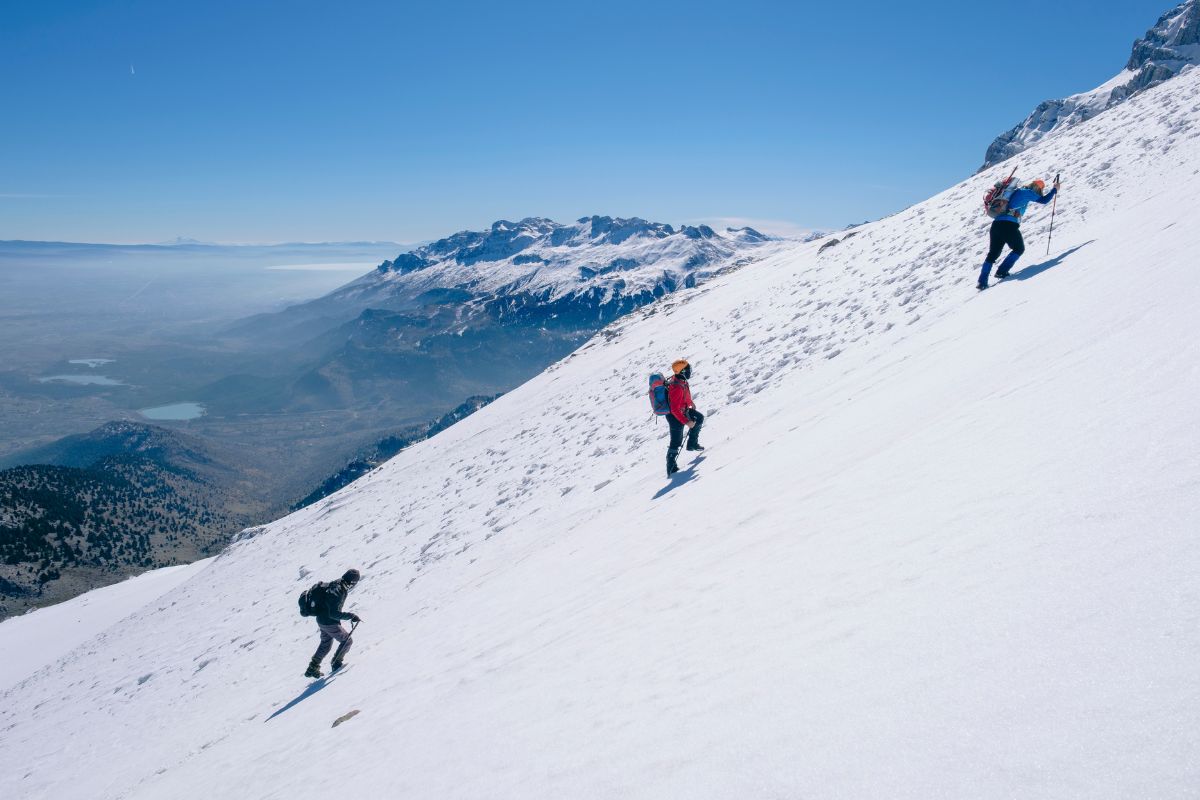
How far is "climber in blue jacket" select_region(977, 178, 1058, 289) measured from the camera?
15.0 meters

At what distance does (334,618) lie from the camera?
494 inches

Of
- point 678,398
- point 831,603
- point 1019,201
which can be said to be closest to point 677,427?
point 678,398

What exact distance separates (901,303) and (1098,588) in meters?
17.4

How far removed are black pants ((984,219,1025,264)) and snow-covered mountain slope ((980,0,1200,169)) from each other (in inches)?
3924

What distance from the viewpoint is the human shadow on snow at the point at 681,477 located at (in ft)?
43.1

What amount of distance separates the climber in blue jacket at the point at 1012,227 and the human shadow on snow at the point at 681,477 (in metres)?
9.09

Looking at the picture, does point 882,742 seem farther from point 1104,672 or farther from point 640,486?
point 640,486

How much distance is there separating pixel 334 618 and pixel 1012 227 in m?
18.4

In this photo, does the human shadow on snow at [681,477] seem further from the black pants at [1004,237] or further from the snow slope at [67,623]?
the snow slope at [67,623]

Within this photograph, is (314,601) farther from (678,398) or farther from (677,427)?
(678,398)

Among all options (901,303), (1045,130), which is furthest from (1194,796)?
(1045,130)

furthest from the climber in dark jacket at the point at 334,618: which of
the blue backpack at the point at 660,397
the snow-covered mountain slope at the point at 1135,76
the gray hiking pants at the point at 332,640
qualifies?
the snow-covered mountain slope at the point at 1135,76

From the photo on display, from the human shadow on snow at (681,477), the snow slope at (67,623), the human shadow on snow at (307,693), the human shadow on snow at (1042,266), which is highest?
the human shadow on snow at (1042,266)

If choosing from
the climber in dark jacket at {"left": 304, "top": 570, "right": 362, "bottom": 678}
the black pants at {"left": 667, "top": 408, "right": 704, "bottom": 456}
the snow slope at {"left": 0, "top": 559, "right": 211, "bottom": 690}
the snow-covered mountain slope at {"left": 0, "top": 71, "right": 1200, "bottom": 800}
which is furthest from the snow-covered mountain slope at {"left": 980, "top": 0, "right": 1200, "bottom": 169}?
the snow slope at {"left": 0, "top": 559, "right": 211, "bottom": 690}
